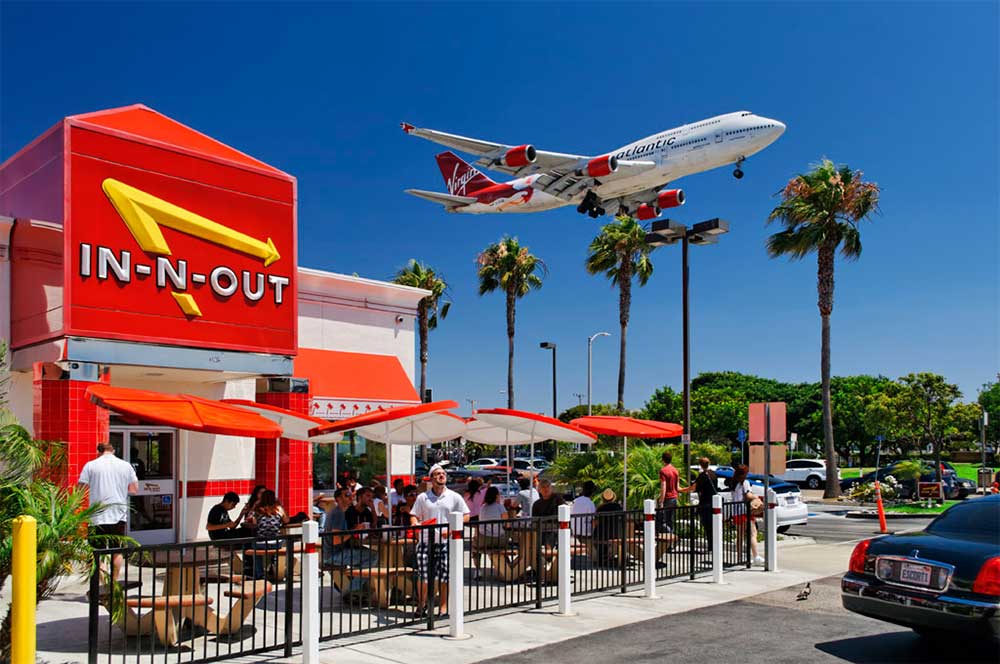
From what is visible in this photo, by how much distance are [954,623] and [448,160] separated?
140ft

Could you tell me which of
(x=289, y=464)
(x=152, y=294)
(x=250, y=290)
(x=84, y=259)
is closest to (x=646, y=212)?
(x=289, y=464)

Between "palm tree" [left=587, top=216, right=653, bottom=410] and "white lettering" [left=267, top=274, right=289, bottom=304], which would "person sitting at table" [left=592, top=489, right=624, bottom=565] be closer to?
"white lettering" [left=267, top=274, right=289, bottom=304]

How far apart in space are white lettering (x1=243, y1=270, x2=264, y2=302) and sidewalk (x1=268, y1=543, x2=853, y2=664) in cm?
878

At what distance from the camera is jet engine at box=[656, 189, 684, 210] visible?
37.6 m

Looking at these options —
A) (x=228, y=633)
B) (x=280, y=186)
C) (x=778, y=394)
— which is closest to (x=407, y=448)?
(x=280, y=186)

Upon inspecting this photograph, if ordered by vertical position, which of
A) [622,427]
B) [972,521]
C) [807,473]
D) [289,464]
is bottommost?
[807,473]

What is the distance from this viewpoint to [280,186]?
1764 centimetres

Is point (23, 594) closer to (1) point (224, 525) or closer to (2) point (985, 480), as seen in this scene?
(1) point (224, 525)

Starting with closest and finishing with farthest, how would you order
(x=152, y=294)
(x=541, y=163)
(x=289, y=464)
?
(x=152, y=294) < (x=289, y=464) < (x=541, y=163)

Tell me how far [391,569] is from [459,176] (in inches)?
1508

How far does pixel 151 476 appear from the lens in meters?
17.1

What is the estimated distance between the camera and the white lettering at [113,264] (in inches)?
567

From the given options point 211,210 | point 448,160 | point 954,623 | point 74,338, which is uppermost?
point 448,160

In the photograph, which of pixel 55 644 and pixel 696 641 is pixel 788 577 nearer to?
pixel 696 641
